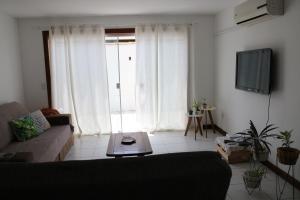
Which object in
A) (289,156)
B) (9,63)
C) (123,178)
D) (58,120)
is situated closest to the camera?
(123,178)

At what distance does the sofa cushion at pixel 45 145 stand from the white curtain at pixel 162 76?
1864 millimetres

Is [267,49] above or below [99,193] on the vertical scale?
above

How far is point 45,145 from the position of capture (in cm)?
314

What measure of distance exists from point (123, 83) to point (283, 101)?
4.94 m

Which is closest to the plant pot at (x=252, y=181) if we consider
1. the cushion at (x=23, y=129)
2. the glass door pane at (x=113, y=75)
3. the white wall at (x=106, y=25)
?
the white wall at (x=106, y=25)

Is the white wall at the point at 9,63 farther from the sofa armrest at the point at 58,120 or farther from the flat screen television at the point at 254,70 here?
the flat screen television at the point at 254,70

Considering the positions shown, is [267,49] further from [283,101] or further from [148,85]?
[148,85]

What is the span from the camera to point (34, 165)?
136cm

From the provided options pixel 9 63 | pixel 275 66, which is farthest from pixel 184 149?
pixel 9 63

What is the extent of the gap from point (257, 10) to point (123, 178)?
9.26ft

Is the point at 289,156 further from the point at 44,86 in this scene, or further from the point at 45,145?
the point at 44,86

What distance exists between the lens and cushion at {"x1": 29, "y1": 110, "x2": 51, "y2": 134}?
12.4 ft

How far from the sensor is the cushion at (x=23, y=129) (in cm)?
343

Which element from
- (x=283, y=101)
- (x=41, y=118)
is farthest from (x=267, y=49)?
(x=41, y=118)
